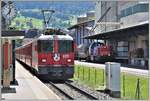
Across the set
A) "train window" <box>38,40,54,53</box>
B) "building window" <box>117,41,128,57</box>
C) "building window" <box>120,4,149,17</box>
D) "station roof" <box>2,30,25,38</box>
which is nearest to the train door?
"station roof" <box>2,30,25,38</box>

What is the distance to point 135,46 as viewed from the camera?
5409cm

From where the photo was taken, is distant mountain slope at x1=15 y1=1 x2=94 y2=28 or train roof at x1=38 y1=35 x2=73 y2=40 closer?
distant mountain slope at x1=15 y1=1 x2=94 y2=28

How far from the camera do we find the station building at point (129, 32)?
45.6 m

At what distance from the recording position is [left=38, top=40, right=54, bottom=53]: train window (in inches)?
1050

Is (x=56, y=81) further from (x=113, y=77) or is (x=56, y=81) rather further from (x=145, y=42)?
(x=145, y=42)

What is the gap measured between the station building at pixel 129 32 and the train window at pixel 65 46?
1232 cm

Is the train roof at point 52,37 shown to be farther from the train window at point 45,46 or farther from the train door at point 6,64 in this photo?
the train door at point 6,64

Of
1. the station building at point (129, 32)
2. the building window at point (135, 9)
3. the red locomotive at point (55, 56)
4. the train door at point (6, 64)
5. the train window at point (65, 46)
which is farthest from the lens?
the building window at point (135, 9)

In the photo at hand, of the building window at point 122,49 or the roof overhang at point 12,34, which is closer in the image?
the roof overhang at point 12,34

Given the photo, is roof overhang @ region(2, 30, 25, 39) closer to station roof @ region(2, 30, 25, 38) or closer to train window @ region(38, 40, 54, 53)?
station roof @ region(2, 30, 25, 38)

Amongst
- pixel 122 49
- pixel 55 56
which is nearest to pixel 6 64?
pixel 55 56

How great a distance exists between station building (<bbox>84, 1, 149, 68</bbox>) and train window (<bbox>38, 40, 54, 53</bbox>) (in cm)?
1272

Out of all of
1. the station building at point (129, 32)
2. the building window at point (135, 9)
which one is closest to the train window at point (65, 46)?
the station building at point (129, 32)

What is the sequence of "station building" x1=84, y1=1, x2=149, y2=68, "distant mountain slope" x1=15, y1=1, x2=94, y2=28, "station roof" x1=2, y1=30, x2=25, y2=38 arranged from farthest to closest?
1. "station building" x1=84, y1=1, x2=149, y2=68
2. "station roof" x1=2, y1=30, x2=25, y2=38
3. "distant mountain slope" x1=15, y1=1, x2=94, y2=28
